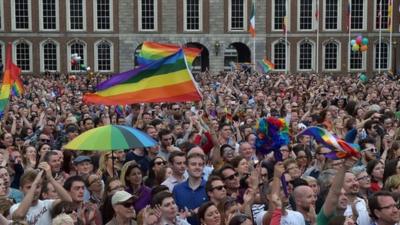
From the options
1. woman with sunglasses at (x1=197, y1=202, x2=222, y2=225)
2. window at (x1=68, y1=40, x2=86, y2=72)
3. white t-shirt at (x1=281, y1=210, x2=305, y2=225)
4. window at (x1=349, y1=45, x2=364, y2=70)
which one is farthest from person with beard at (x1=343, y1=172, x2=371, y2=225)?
window at (x1=68, y1=40, x2=86, y2=72)

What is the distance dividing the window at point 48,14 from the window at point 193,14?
9002 mm

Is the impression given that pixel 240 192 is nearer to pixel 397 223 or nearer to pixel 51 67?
pixel 397 223

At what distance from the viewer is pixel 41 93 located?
2508 centimetres

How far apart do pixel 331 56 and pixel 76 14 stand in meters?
17.9

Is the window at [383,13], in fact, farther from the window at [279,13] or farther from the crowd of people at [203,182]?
the crowd of people at [203,182]

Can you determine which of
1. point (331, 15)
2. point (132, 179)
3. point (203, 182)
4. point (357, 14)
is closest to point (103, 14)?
point (331, 15)

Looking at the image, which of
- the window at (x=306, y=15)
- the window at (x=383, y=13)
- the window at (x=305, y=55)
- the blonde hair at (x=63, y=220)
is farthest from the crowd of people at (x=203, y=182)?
the window at (x=306, y=15)

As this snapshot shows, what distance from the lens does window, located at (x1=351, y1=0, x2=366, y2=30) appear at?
5209 cm

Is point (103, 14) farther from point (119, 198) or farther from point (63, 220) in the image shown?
point (63, 220)

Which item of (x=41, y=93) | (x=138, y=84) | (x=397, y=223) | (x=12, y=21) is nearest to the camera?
(x=397, y=223)

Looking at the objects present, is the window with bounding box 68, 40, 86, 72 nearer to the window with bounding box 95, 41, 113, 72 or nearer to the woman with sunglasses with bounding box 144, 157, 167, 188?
the window with bounding box 95, 41, 113, 72

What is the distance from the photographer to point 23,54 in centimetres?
5241

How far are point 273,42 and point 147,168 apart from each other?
4337 cm

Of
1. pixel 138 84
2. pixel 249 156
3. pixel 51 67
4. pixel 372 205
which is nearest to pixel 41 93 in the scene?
pixel 138 84
